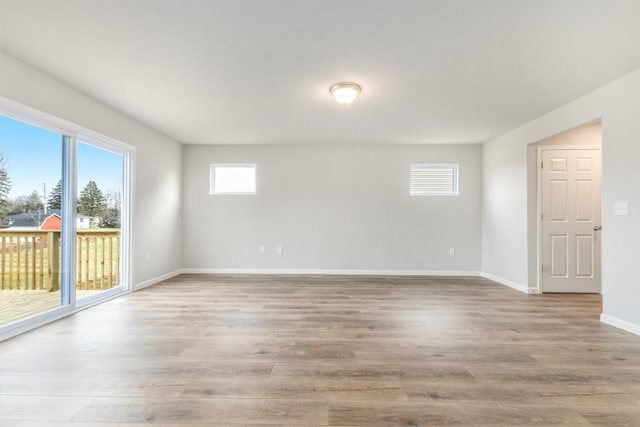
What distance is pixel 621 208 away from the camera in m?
2.90

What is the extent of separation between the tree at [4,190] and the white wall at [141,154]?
2.03ft

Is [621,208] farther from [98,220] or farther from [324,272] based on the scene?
[98,220]

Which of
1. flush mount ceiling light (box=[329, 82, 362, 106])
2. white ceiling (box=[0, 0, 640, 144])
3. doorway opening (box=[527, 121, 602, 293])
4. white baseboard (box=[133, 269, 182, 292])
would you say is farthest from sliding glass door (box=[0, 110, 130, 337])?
doorway opening (box=[527, 121, 602, 293])

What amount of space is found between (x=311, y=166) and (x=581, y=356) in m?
4.37

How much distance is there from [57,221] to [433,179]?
5485mm

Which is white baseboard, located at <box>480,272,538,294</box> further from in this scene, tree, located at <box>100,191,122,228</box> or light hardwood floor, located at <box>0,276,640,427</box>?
tree, located at <box>100,191,122,228</box>

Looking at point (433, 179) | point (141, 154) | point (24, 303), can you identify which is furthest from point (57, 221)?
point (433, 179)

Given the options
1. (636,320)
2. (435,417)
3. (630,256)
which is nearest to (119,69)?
(435,417)

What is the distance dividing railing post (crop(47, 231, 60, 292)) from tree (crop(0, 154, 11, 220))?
19.1 inches

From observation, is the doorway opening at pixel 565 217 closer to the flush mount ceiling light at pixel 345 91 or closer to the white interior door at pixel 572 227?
the white interior door at pixel 572 227

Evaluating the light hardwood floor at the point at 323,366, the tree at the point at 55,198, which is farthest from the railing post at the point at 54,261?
the light hardwood floor at the point at 323,366

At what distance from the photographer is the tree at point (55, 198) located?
9.84ft

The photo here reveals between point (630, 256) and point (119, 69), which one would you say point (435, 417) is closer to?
point (630, 256)

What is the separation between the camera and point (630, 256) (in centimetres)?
282
